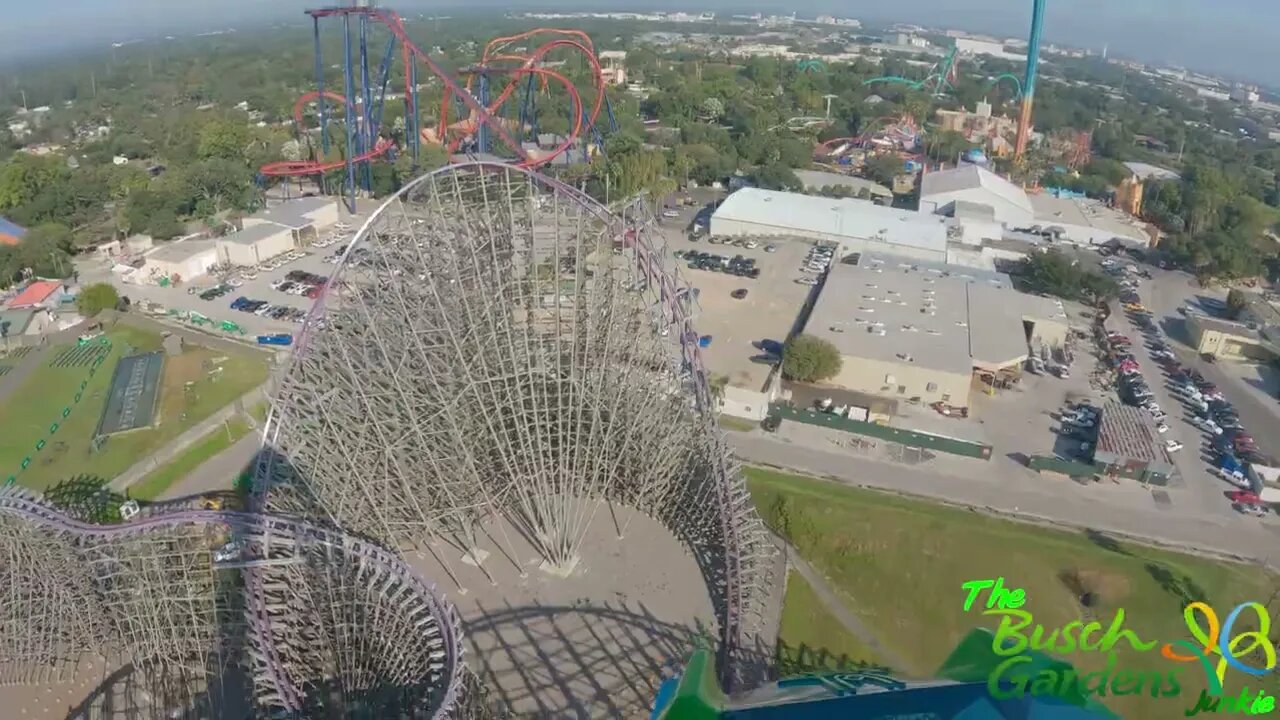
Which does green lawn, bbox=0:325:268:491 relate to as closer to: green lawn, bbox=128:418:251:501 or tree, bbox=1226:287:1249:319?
green lawn, bbox=128:418:251:501

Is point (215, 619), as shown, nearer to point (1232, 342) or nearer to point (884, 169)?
point (1232, 342)

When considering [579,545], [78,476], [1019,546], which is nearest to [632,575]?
[579,545]

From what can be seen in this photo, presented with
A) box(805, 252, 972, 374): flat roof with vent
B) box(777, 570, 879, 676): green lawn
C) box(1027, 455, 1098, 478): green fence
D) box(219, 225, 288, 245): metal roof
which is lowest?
box(777, 570, 879, 676): green lawn

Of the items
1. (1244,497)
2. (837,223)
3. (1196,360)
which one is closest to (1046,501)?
(1244,497)

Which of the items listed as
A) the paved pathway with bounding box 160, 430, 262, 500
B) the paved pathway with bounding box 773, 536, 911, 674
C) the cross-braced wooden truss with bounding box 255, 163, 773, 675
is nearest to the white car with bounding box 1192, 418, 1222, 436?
the paved pathway with bounding box 773, 536, 911, 674

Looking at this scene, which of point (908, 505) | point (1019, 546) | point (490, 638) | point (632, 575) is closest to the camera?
point (490, 638)

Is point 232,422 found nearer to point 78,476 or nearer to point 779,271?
point 78,476

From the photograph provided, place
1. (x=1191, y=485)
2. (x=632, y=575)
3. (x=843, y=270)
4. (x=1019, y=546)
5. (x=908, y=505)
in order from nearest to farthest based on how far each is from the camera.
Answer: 1. (x=632, y=575)
2. (x=1019, y=546)
3. (x=908, y=505)
4. (x=1191, y=485)
5. (x=843, y=270)
